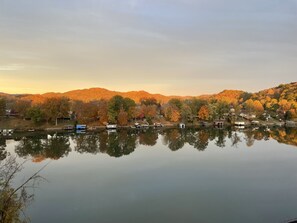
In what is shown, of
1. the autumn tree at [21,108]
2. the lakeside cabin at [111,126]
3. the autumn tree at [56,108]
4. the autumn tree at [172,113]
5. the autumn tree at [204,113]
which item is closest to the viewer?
the autumn tree at [56,108]

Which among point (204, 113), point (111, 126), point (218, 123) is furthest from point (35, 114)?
point (218, 123)

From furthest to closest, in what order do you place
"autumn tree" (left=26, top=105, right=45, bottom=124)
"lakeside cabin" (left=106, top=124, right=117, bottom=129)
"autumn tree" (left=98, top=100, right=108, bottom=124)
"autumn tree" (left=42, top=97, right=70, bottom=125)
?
"autumn tree" (left=98, top=100, right=108, bottom=124) < "lakeside cabin" (left=106, top=124, right=117, bottom=129) < "autumn tree" (left=42, top=97, right=70, bottom=125) < "autumn tree" (left=26, top=105, right=45, bottom=124)

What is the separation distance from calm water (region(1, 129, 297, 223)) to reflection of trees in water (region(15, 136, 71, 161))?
10 centimetres

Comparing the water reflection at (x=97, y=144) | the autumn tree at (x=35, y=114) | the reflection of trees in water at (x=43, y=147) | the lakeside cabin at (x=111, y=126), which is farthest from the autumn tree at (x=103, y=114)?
the reflection of trees in water at (x=43, y=147)

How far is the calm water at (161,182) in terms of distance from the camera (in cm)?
1402

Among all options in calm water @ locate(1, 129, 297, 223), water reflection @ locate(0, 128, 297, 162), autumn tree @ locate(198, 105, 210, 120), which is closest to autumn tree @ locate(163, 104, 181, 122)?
autumn tree @ locate(198, 105, 210, 120)

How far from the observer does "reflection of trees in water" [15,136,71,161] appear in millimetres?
29688

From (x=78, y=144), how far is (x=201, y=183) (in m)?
20.5

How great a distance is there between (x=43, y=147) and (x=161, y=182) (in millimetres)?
18951

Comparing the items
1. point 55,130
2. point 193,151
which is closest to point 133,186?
point 193,151

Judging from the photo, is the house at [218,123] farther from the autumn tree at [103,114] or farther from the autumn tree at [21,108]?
the autumn tree at [21,108]

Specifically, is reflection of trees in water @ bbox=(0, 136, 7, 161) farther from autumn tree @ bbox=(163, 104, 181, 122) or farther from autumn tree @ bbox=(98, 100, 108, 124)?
autumn tree @ bbox=(163, 104, 181, 122)

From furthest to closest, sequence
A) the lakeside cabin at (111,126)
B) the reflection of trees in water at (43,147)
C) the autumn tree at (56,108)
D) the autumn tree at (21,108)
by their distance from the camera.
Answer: the lakeside cabin at (111,126), the autumn tree at (21,108), the autumn tree at (56,108), the reflection of trees in water at (43,147)

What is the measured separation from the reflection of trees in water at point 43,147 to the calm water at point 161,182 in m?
0.10
